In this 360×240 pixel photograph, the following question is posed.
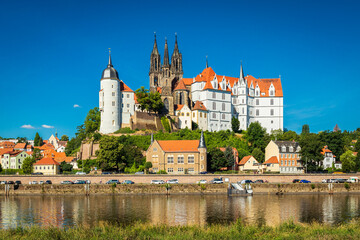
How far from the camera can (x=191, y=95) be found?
11412 centimetres

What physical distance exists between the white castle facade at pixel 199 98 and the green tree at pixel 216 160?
2435 cm

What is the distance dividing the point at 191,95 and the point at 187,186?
5248 centimetres

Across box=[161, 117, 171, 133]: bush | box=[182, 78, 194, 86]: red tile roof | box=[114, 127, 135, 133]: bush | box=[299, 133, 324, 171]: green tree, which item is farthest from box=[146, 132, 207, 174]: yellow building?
box=[182, 78, 194, 86]: red tile roof

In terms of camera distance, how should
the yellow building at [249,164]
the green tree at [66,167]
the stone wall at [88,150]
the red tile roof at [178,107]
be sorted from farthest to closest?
the red tile roof at [178,107] → the stone wall at [88,150] → the yellow building at [249,164] → the green tree at [66,167]

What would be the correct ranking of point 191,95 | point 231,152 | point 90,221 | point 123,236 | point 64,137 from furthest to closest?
1. point 64,137
2. point 191,95
3. point 231,152
4. point 90,221
5. point 123,236

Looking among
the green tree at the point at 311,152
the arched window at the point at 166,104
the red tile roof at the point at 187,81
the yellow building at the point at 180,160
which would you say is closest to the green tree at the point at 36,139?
the red tile roof at the point at 187,81

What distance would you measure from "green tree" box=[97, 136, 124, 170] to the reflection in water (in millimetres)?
13723

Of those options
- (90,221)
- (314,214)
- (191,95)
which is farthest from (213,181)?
(191,95)

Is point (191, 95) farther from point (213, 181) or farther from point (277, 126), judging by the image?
point (213, 181)

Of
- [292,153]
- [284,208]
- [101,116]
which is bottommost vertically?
[284,208]

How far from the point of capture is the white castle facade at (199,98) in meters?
95.2

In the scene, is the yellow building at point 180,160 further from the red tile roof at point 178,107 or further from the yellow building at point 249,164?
the red tile roof at point 178,107

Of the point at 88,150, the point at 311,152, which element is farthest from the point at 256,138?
the point at 88,150

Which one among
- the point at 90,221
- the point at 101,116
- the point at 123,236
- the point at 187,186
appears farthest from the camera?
the point at 101,116
